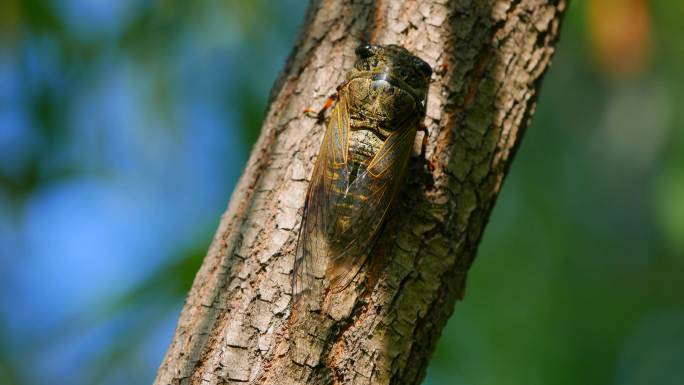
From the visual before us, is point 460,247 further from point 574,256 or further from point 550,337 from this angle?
point 574,256

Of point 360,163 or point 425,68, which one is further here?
point 360,163

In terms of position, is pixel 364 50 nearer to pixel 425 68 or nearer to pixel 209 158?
pixel 425 68

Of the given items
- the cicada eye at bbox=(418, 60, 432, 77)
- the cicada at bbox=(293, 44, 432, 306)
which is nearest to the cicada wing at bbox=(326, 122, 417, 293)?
the cicada at bbox=(293, 44, 432, 306)

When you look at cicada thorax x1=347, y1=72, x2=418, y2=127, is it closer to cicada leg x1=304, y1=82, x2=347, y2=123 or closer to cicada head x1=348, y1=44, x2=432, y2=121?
cicada head x1=348, y1=44, x2=432, y2=121

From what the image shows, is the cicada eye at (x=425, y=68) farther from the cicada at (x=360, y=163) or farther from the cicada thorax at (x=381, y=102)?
the cicada thorax at (x=381, y=102)

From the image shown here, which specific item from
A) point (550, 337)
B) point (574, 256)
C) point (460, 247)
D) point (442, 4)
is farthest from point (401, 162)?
point (574, 256)

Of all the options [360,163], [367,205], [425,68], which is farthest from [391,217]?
[425,68]

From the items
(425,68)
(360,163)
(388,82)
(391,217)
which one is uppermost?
(388,82)
